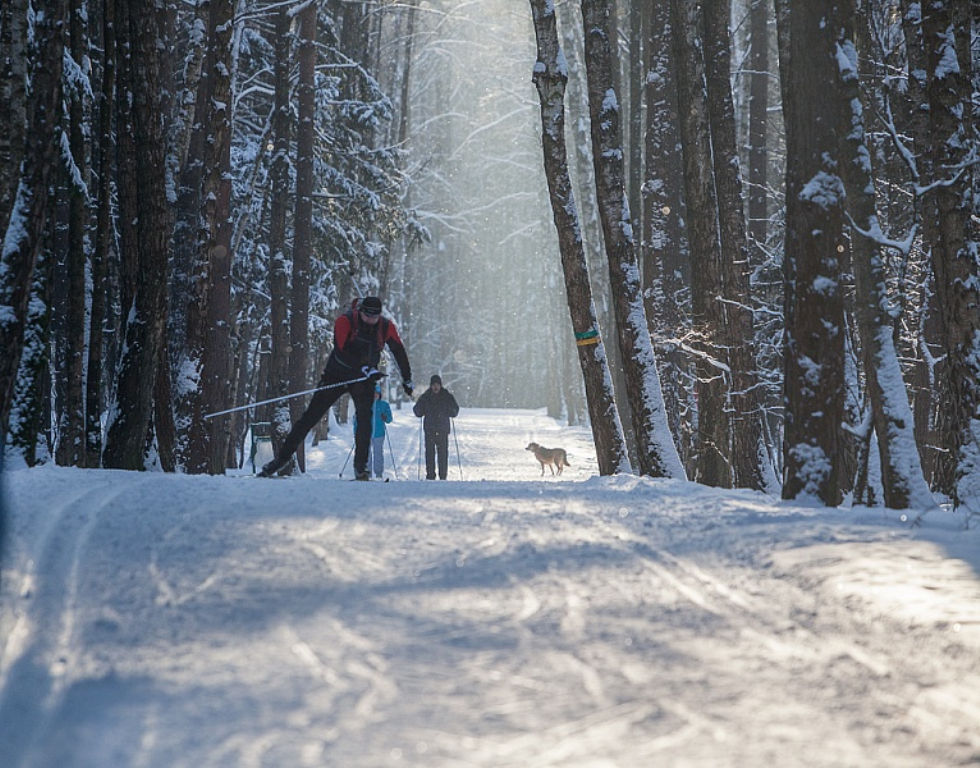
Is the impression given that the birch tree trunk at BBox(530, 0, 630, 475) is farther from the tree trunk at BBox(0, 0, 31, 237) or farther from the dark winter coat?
the dark winter coat

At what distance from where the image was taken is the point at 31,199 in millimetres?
8672

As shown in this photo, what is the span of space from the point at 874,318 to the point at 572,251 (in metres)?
4.57

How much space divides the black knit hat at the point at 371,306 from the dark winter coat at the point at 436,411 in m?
7.68

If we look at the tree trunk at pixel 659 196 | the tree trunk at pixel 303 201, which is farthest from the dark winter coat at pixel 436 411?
the tree trunk at pixel 659 196

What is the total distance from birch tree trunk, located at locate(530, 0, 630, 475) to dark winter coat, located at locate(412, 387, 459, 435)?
641 centimetres

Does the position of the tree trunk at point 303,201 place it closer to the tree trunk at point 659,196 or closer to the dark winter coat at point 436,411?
the dark winter coat at point 436,411

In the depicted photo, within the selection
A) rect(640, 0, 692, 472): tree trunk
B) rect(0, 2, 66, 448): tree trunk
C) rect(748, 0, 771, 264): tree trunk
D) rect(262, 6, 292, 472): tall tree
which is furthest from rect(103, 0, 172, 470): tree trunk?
rect(748, 0, 771, 264): tree trunk

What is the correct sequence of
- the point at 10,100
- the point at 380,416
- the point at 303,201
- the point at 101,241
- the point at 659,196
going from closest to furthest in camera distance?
the point at 10,100
the point at 101,241
the point at 659,196
the point at 380,416
the point at 303,201

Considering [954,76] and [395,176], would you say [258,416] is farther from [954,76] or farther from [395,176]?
[954,76]

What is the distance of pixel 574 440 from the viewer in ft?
114

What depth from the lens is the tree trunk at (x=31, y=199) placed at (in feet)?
27.9

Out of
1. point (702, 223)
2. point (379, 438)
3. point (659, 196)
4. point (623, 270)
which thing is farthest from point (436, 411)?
point (623, 270)

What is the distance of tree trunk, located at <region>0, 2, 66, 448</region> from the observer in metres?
8.52

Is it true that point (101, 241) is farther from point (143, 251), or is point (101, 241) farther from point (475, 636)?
point (475, 636)
